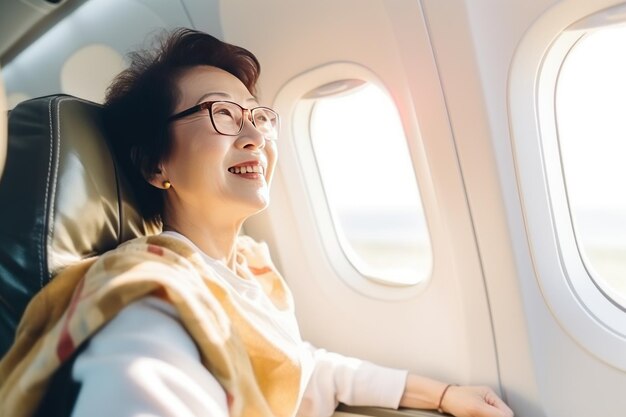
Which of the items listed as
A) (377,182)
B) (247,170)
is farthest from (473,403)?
(377,182)

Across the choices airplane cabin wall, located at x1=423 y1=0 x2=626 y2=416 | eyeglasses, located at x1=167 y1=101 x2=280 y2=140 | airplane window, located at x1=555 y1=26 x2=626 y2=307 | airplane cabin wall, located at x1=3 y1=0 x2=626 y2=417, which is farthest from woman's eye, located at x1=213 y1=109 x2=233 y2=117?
airplane window, located at x1=555 y1=26 x2=626 y2=307

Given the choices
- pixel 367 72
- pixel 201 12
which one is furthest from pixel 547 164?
pixel 201 12

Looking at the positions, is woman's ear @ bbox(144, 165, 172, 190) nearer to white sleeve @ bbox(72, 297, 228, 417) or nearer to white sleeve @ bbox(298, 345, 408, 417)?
white sleeve @ bbox(72, 297, 228, 417)

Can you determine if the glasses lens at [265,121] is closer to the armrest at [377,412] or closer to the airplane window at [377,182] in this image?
the airplane window at [377,182]

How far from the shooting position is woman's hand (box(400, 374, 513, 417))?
68.9 inches

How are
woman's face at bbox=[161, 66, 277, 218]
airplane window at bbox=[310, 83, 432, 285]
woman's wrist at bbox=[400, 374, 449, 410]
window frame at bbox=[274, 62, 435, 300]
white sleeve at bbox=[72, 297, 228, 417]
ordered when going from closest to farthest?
white sleeve at bbox=[72, 297, 228, 417] → woman's face at bbox=[161, 66, 277, 218] → woman's wrist at bbox=[400, 374, 449, 410] → window frame at bbox=[274, 62, 435, 300] → airplane window at bbox=[310, 83, 432, 285]

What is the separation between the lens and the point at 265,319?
4.43 ft

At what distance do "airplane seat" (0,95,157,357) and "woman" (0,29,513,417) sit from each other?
106 mm

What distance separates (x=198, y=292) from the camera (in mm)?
1094

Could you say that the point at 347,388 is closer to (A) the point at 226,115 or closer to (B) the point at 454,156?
(B) the point at 454,156

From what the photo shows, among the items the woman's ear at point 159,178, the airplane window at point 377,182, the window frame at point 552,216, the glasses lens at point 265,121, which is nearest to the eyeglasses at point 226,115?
the glasses lens at point 265,121

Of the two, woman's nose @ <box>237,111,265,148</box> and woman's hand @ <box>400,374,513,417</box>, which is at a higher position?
woman's nose @ <box>237,111,265,148</box>

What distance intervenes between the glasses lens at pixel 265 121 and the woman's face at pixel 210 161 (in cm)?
6

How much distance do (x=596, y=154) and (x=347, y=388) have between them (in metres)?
1.16
